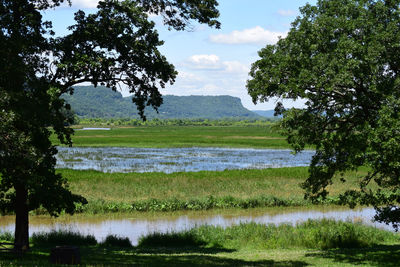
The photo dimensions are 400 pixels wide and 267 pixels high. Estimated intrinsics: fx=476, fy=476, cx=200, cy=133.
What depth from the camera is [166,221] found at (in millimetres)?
29922

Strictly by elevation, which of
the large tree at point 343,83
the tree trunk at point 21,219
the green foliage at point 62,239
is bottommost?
the green foliage at point 62,239

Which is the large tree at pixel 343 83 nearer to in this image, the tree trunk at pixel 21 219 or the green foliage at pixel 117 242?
the green foliage at pixel 117 242

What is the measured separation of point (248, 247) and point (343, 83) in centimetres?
913

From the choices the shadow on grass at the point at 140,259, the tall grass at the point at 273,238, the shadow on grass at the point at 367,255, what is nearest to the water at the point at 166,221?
the tall grass at the point at 273,238

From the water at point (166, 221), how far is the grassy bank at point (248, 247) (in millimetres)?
2460

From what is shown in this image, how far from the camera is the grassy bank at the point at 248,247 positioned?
58.3 feet

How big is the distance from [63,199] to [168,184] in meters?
22.6

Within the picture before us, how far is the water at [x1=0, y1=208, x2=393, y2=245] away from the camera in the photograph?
27450 mm

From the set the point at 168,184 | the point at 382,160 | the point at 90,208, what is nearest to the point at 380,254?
the point at 382,160

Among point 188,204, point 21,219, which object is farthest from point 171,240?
point 188,204

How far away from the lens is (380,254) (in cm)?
1991

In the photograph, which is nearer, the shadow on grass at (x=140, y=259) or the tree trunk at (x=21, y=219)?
the shadow on grass at (x=140, y=259)

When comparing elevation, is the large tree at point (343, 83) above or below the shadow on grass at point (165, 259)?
above

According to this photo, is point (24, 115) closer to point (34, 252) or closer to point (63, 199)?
point (63, 199)
